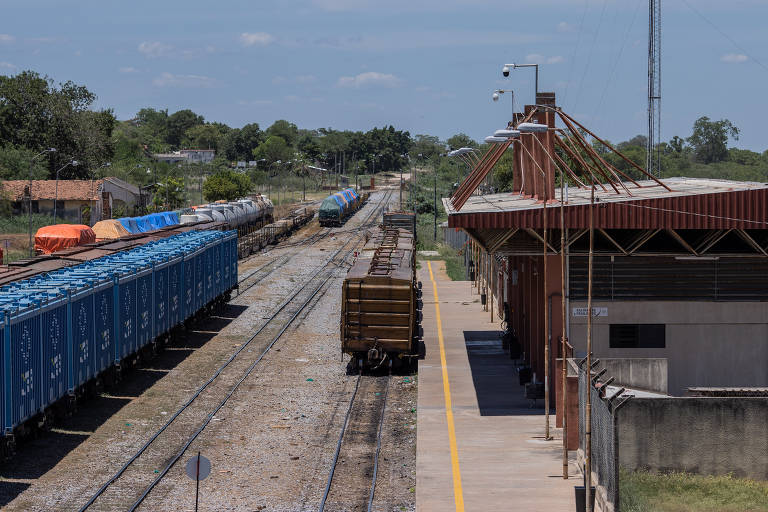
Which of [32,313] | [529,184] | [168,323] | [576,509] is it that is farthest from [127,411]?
[529,184]

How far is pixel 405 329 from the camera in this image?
27969 mm

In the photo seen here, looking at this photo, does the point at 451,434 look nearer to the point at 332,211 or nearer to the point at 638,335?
the point at 638,335

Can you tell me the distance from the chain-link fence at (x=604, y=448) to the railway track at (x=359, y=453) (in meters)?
4.06

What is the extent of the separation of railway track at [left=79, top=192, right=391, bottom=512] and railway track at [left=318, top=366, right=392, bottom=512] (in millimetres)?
3299

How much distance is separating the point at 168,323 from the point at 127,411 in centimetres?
736

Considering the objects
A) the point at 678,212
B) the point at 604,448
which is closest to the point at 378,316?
the point at 678,212

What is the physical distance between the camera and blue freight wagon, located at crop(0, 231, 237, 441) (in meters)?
18.9

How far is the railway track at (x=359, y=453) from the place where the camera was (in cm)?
1734

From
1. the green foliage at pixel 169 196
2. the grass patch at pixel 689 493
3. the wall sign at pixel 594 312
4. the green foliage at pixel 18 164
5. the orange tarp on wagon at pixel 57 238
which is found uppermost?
the green foliage at pixel 18 164

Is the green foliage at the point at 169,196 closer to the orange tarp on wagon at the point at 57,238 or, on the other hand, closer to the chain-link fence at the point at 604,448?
the orange tarp on wagon at the point at 57,238

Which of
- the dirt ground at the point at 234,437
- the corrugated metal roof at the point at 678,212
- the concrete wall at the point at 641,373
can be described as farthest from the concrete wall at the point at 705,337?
the dirt ground at the point at 234,437

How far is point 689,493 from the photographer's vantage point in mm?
16797

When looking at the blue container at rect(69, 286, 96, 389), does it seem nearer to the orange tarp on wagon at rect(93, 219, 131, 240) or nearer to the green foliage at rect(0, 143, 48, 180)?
the orange tarp on wagon at rect(93, 219, 131, 240)

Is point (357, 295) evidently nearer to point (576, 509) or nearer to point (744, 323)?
point (744, 323)
